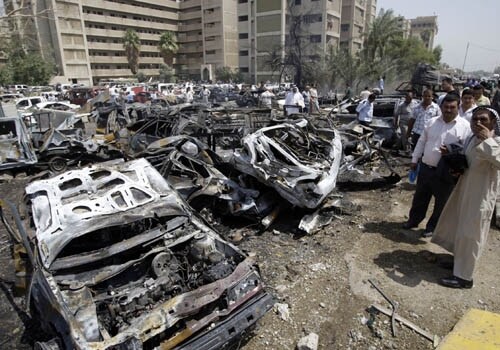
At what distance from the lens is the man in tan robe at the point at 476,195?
130 inches

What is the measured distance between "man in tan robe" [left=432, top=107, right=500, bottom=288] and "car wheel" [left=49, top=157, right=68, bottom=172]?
9.24 m

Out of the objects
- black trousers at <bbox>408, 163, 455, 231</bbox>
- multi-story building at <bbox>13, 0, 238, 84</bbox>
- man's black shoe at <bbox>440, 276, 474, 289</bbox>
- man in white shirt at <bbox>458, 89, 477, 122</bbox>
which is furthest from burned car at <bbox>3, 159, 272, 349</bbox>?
multi-story building at <bbox>13, 0, 238, 84</bbox>

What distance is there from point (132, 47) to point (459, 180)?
203 ft

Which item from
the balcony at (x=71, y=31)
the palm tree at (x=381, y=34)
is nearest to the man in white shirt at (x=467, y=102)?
the palm tree at (x=381, y=34)

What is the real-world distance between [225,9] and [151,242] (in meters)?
64.7

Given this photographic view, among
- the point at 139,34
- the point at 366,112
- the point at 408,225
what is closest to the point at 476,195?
the point at 408,225

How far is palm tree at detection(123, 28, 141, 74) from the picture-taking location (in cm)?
5597

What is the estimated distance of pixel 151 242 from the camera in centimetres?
315

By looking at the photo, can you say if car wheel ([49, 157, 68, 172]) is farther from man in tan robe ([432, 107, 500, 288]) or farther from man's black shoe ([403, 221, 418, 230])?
man in tan robe ([432, 107, 500, 288])

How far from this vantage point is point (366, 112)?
9.26 m

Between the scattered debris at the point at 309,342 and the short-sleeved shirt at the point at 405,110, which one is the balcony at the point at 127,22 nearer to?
the short-sleeved shirt at the point at 405,110

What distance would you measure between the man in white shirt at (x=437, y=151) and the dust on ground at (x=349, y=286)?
0.59 meters

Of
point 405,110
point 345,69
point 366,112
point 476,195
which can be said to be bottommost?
point 476,195

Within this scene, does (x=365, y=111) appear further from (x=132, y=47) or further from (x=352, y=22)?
(x=352, y=22)
